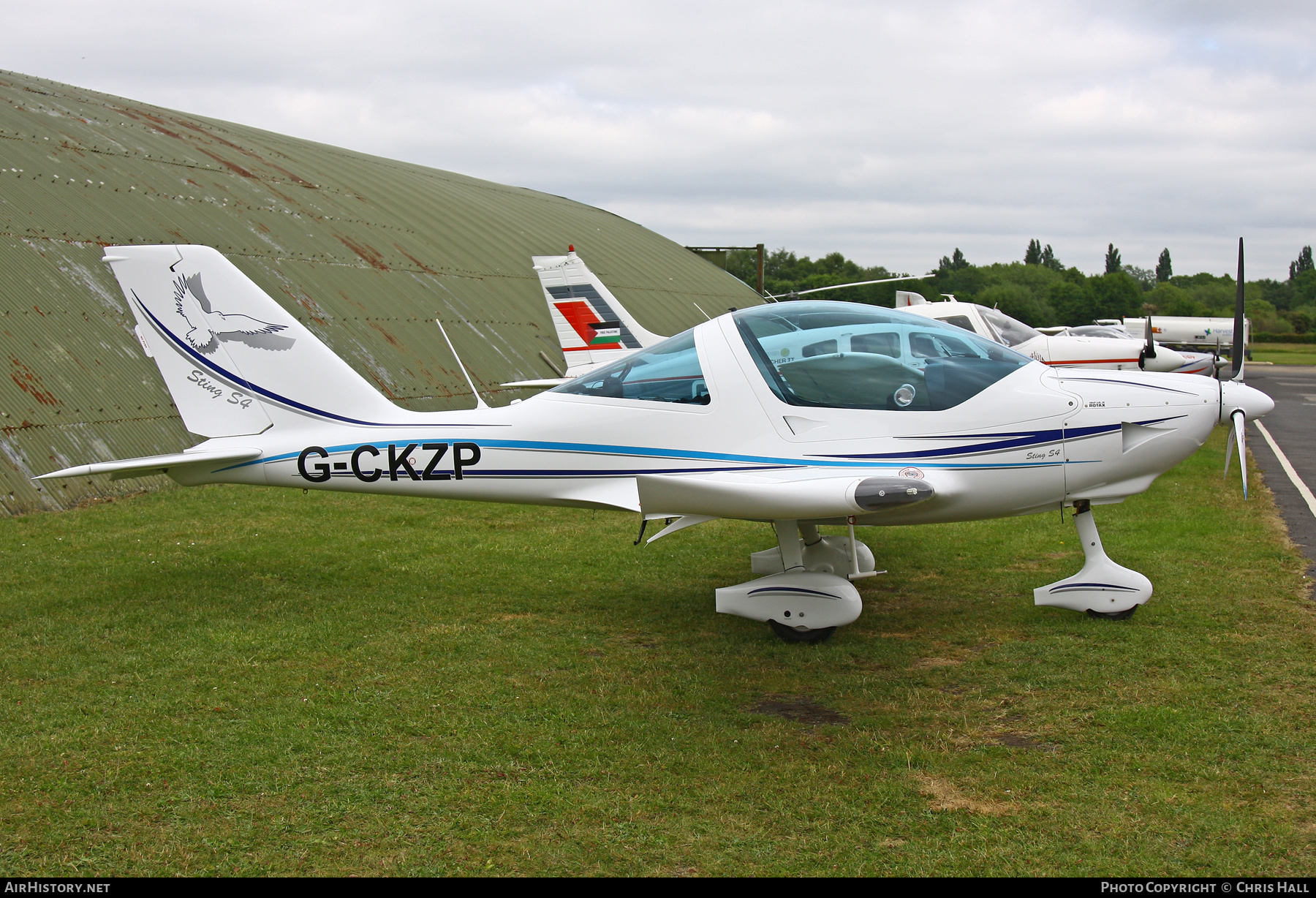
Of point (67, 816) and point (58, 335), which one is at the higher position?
point (58, 335)

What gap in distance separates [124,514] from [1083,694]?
9845mm

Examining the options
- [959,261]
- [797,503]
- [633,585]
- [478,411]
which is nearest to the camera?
[797,503]

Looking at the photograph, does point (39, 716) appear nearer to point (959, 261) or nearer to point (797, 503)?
point (797, 503)

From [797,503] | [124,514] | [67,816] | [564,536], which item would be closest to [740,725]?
[797,503]

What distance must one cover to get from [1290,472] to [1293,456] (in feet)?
7.90

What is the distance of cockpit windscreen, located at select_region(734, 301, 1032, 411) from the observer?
21.5 feet

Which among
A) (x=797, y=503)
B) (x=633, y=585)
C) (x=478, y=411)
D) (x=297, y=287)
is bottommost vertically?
(x=633, y=585)

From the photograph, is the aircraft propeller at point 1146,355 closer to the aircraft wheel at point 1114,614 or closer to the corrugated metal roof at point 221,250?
the corrugated metal roof at point 221,250

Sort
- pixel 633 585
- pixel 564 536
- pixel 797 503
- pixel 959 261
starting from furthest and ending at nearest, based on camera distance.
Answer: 1. pixel 959 261
2. pixel 564 536
3. pixel 633 585
4. pixel 797 503

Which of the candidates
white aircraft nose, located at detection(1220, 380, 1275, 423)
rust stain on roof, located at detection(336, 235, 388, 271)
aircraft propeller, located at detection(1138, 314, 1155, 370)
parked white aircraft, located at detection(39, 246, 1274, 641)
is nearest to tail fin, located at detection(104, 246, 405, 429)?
parked white aircraft, located at detection(39, 246, 1274, 641)

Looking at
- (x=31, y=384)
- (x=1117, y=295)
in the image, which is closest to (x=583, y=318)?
(x=31, y=384)

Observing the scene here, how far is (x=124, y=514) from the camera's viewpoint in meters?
10.8

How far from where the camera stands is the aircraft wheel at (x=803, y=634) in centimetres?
671

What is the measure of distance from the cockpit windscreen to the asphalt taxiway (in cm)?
464
